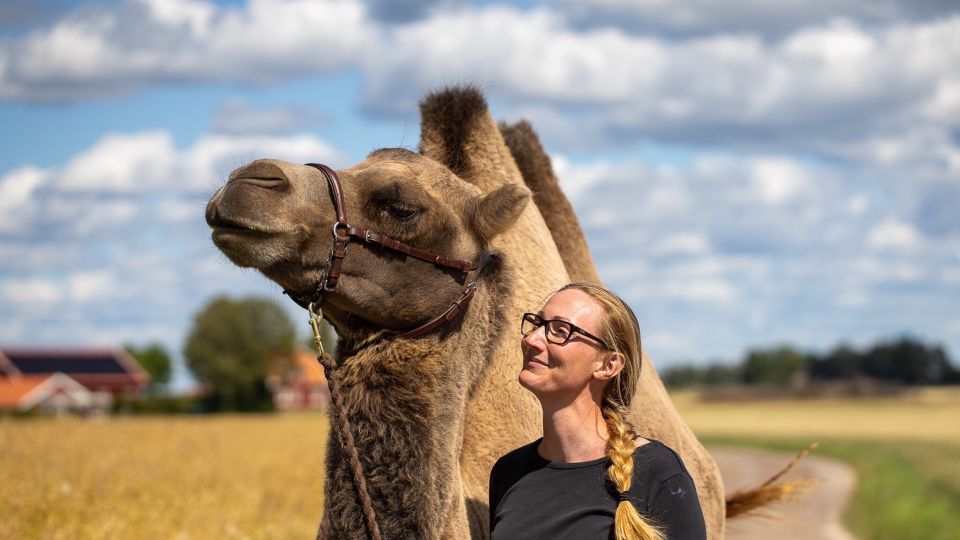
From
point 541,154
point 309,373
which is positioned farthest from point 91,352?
point 541,154

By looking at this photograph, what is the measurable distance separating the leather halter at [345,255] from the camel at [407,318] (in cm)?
2

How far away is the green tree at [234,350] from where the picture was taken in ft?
261

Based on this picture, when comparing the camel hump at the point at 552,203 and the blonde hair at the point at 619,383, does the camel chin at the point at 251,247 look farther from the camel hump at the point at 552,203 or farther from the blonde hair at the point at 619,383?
the camel hump at the point at 552,203

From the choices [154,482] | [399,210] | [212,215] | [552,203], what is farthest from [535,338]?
[154,482]

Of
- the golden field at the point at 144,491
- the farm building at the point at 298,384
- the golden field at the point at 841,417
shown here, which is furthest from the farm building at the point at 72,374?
the golden field at the point at 144,491

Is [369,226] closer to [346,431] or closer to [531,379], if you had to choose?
[346,431]

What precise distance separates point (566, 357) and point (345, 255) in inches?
41.8

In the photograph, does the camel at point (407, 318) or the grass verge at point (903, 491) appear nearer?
the camel at point (407, 318)

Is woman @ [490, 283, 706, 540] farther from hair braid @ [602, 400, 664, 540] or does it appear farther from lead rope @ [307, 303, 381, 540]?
lead rope @ [307, 303, 381, 540]

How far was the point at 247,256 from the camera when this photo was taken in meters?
4.04

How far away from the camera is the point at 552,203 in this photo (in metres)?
6.42

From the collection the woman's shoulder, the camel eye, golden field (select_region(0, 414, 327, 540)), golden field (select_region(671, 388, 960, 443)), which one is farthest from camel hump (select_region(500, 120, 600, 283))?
golden field (select_region(671, 388, 960, 443))

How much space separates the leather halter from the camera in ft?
14.1

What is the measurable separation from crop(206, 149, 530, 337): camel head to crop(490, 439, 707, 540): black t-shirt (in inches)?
34.4
